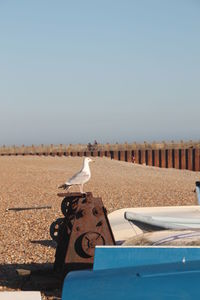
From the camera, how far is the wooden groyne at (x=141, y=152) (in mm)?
47662

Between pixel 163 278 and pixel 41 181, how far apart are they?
21.7 m

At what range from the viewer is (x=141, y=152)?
161 feet

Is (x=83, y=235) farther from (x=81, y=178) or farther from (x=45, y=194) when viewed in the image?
(x=45, y=194)

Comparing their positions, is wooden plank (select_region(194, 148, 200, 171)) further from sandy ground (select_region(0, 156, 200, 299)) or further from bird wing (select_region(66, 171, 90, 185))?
bird wing (select_region(66, 171, 90, 185))

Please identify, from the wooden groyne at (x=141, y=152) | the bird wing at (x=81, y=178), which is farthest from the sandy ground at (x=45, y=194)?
the wooden groyne at (x=141, y=152)

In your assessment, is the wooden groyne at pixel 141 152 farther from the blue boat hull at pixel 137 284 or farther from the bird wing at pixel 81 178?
the blue boat hull at pixel 137 284

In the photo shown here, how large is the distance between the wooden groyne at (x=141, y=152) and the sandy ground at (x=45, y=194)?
1223cm

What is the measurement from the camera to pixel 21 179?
2659 cm

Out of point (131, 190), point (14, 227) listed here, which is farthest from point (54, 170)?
point (14, 227)

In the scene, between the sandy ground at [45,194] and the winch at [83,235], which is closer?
the winch at [83,235]

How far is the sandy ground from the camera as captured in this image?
1054 cm

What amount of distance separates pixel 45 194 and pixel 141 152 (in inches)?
1110

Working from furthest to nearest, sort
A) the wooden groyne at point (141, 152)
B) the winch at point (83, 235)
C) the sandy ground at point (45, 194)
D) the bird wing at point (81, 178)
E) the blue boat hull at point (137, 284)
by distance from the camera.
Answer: the wooden groyne at point (141, 152) → the bird wing at point (81, 178) → the sandy ground at point (45, 194) → the winch at point (83, 235) → the blue boat hull at point (137, 284)

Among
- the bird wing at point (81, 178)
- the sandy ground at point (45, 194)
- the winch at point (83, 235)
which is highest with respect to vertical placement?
the bird wing at point (81, 178)
